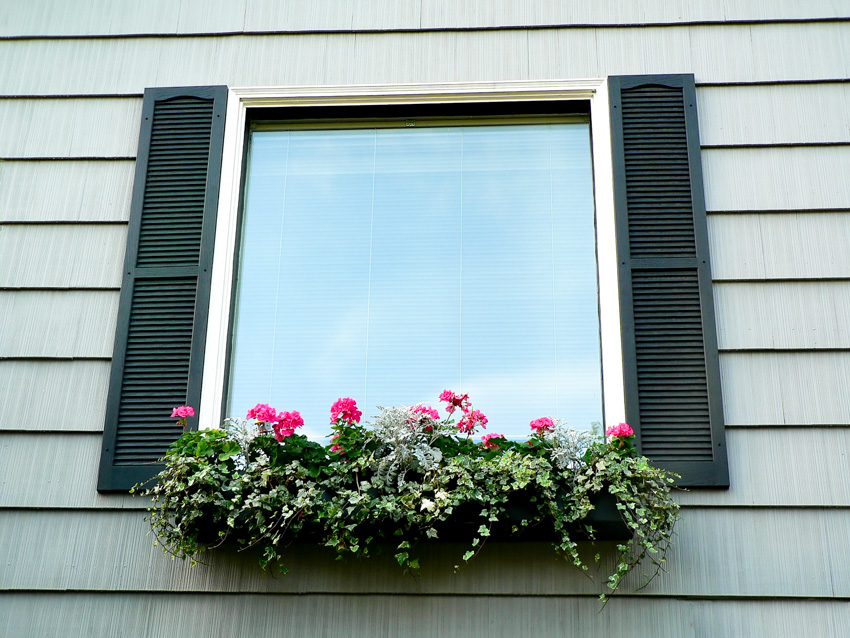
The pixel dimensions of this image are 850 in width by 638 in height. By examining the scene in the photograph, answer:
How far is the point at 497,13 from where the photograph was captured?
10.3 ft

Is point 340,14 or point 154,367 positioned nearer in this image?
point 154,367

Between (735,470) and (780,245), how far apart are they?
0.75 metres

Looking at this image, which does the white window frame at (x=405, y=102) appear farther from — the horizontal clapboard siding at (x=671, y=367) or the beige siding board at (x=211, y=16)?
the beige siding board at (x=211, y=16)

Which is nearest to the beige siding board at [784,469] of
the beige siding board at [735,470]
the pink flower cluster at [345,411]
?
the beige siding board at [735,470]

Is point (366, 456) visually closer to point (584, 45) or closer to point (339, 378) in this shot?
point (339, 378)

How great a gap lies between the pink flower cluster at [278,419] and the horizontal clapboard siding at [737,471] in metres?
0.48

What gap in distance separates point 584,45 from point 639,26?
0.21m

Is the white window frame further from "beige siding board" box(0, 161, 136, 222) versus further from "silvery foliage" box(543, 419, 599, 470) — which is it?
"beige siding board" box(0, 161, 136, 222)

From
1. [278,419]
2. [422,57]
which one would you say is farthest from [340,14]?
[278,419]

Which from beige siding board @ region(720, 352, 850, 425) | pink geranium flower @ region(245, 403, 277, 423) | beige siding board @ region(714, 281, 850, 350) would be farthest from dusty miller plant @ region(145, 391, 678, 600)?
beige siding board @ region(714, 281, 850, 350)

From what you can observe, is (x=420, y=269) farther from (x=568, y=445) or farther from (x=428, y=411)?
(x=568, y=445)

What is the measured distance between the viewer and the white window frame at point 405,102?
8.97ft

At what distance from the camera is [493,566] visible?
8.20 ft

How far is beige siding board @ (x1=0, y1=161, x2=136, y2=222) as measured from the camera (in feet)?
9.69
